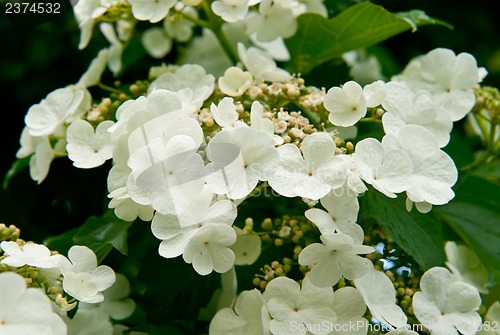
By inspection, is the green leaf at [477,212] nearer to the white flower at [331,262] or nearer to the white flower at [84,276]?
the white flower at [331,262]

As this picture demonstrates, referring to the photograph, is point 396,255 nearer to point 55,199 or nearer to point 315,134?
point 315,134

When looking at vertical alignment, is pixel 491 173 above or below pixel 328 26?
below

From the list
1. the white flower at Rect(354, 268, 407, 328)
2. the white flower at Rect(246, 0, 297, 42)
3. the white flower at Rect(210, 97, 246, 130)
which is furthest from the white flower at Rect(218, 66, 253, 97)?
the white flower at Rect(354, 268, 407, 328)

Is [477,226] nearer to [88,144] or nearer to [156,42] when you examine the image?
Answer: [88,144]

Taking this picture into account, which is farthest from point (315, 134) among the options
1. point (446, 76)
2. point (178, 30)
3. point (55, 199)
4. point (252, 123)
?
point (55, 199)

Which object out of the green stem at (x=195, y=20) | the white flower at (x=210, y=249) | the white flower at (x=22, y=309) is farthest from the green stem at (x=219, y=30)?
the white flower at (x=22, y=309)

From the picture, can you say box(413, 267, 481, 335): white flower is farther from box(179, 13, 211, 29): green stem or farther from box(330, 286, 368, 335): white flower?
box(179, 13, 211, 29): green stem
